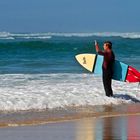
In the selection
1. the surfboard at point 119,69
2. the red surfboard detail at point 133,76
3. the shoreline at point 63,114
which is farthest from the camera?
the red surfboard detail at point 133,76

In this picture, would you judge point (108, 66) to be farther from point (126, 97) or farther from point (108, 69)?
point (126, 97)

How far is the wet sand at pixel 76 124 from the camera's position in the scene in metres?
9.73

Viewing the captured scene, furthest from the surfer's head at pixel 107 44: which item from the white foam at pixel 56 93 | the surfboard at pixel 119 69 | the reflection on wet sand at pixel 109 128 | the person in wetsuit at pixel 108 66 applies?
the reflection on wet sand at pixel 109 128

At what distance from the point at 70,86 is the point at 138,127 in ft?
20.2

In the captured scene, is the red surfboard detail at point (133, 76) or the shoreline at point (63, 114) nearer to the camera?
the shoreline at point (63, 114)

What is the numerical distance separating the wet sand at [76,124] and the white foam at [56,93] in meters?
0.60

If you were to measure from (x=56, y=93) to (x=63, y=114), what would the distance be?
2.47m

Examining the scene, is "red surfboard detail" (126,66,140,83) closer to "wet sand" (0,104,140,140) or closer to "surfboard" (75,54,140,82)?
"surfboard" (75,54,140,82)

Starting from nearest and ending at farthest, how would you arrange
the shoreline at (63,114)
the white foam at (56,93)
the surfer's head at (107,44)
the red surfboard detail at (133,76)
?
the shoreline at (63,114) → the white foam at (56,93) → the surfer's head at (107,44) → the red surfboard detail at (133,76)

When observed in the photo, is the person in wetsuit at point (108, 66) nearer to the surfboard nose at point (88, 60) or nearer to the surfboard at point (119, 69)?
the surfboard at point (119, 69)

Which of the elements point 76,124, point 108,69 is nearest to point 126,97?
point 108,69

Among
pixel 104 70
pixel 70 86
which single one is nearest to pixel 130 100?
pixel 104 70

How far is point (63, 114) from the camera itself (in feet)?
41.8

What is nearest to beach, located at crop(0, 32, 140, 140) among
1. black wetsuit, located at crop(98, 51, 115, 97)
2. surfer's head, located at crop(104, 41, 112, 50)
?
black wetsuit, located at crop(98, 51, 115, 97)
